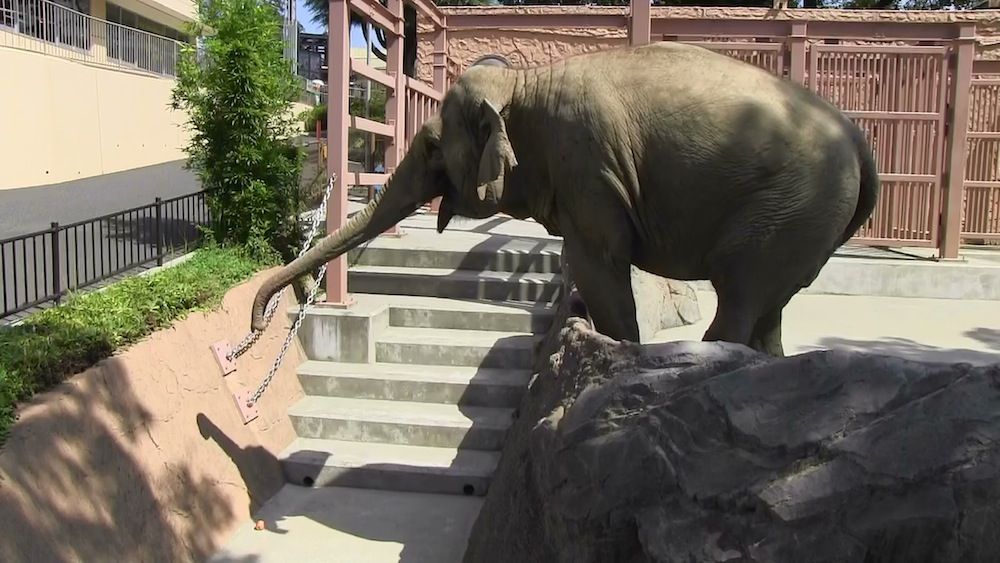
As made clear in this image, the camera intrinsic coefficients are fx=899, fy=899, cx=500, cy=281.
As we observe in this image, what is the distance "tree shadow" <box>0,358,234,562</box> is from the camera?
13.7ft

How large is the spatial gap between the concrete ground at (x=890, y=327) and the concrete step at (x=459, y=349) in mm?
1219

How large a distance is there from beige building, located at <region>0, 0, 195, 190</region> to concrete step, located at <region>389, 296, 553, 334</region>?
7609mm

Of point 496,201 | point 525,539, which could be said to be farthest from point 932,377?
point 496,201

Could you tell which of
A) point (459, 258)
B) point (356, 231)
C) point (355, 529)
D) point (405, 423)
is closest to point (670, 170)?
point (356, 231)

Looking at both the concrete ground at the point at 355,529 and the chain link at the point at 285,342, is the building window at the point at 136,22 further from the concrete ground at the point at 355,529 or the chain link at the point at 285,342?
the concrete ground at the point at 355,529

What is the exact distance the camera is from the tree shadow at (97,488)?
4.18m

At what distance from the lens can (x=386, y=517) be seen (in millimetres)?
5703

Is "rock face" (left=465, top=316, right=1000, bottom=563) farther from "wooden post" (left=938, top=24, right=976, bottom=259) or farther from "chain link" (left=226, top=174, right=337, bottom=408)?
"wooden post" (left=938, top=24, right=976, bottom=259)

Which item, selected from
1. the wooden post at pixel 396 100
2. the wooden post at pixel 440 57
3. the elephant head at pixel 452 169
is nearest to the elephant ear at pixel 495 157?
the elephant head at pixel 452 169

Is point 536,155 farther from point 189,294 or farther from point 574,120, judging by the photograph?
point 189,294

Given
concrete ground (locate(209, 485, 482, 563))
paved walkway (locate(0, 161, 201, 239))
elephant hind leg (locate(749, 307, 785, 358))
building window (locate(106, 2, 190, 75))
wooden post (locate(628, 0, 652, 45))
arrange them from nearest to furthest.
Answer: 1. elephant hind leg (locate(749, 307, 785, 358))
2. concrete ground (locate(209, 485, 482, 563))
3. wooden post (locate(628, 0, 652, 45))
4. paved walkway (locate(0, 161, 201, 239))
5. building window (locate(106, 2, 190, 75))

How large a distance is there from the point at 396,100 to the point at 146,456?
492 cm

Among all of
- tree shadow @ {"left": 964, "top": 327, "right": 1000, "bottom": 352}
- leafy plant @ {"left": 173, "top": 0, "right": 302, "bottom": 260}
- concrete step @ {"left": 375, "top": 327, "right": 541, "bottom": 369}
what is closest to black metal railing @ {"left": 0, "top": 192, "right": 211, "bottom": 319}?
leafy plant @ {"left": 173, "top": 0, "right": 302, "bottom": 260}

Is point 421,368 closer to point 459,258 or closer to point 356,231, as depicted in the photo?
point 459,258
